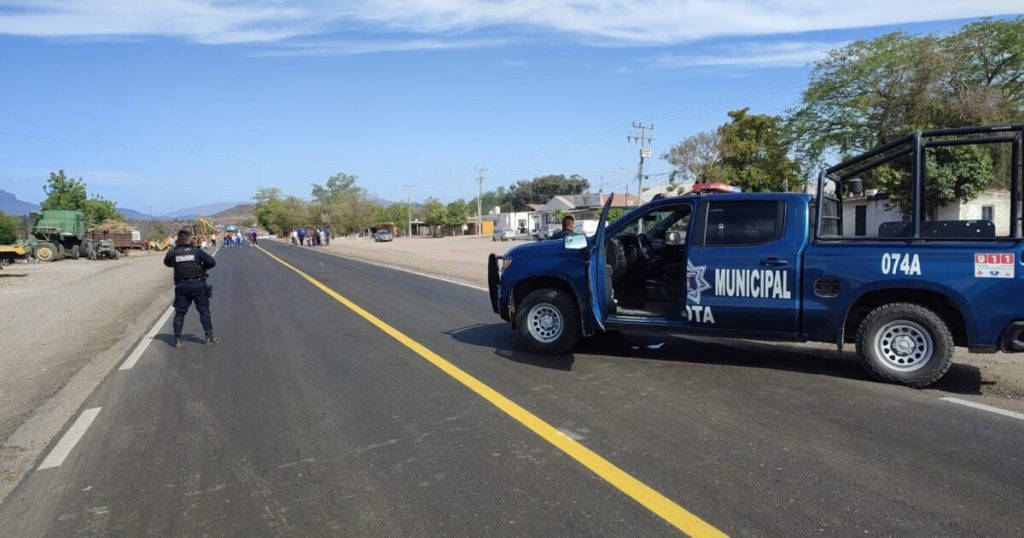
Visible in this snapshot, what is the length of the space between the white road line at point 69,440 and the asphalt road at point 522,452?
10 cm

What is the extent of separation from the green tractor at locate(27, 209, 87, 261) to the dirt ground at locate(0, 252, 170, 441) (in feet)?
53.7

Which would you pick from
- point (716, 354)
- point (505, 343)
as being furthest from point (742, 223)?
point (505, 343)

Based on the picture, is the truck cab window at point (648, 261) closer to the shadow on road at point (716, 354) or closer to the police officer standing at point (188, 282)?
the shadow on road at point (716, 354)

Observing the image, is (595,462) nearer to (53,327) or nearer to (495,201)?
(53,327)

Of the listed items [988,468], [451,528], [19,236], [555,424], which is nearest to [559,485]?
[451,528]

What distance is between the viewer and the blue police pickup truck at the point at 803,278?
6207 mm

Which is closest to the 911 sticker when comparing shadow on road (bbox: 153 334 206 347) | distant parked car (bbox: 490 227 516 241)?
shadow on road (bbox: 153 334 206 347)

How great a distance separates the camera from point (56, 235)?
1594 inches

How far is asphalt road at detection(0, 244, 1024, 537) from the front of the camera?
3.82 m

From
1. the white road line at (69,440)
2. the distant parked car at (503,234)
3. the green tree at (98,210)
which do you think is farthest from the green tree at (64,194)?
the white road line at (69,440)

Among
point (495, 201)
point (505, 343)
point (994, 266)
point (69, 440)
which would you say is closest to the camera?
point (69, 440)

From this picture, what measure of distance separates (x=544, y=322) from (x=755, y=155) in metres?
42.6

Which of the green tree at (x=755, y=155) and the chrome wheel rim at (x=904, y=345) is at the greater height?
the green tree at (x=755, y=155)

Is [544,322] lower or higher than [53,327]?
higher
